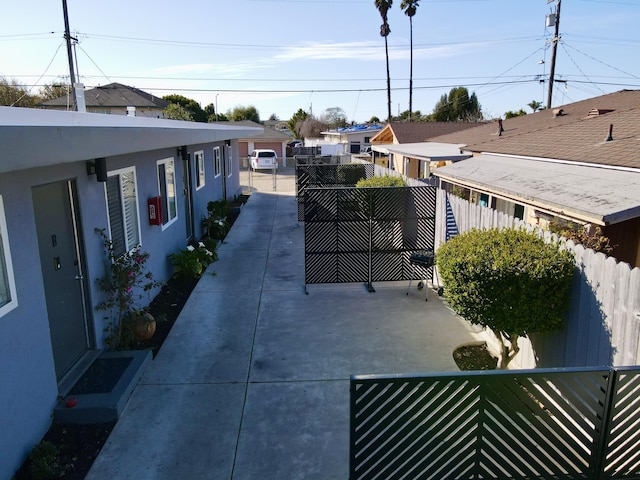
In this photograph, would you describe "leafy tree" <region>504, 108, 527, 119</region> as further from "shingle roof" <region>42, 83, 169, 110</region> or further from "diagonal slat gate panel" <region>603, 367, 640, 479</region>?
"diagonal slat gate panel" <region>603, 367, 640, 479</region>

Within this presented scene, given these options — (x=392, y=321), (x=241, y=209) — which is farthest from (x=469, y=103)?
(x=392, y=321)

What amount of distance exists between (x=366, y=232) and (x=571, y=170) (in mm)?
3458

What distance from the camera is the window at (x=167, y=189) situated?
870cm

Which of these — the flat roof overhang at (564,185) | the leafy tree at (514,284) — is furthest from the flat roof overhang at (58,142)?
the flat roof overhang at (564,185)

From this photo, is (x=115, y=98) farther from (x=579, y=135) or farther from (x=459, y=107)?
(x=459, y=107)

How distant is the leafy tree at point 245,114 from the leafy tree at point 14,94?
4087cm

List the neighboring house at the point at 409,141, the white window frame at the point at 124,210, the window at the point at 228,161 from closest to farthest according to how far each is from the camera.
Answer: the white window frame at the point at 124,210
the window at the point at 228,161
the neighboring house at the point at 409,141

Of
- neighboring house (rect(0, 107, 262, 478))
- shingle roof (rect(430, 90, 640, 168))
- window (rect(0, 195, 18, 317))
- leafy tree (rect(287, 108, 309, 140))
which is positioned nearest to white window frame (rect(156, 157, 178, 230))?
neighboring house (rect(0, 107, 262, 478))

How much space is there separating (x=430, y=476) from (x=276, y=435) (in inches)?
66.5

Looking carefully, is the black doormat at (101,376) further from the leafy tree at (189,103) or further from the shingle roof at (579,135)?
the leafy tree at (189,103)

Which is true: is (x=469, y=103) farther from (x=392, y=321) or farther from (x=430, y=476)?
(x=430, y=476)

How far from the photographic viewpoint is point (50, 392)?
4.46 metres

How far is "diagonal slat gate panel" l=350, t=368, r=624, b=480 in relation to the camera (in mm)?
3066

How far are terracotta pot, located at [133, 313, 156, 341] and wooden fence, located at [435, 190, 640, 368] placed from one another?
4661mm
